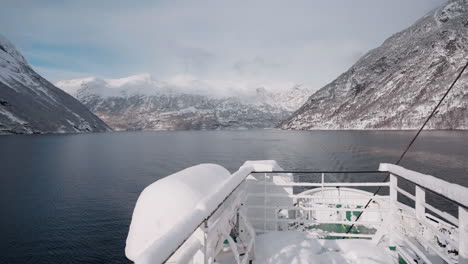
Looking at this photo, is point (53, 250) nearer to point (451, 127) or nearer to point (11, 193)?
point (11, 193)

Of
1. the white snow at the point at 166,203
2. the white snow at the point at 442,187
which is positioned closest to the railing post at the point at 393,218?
the white snow at the point at 442,187

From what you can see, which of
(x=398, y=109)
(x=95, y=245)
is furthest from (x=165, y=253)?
(x=398, y=109)

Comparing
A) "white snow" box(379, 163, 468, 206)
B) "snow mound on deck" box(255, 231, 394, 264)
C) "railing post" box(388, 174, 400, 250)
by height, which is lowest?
"snow mound on deck" box(255, 231, 394, 264)

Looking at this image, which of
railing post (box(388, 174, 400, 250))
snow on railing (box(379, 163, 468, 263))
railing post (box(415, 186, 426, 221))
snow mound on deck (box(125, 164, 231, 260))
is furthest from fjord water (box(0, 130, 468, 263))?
railing post (box(415, 186, 426, 221))

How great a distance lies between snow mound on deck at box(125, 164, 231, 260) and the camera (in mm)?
4398

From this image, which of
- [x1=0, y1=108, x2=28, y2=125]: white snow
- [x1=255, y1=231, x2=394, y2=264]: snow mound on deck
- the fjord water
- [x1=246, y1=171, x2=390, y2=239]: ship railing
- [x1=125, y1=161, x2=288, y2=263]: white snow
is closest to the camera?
[x1=125, y1=161, x2=288, y2=263]: white snow

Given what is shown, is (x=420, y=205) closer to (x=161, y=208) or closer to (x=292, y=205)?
(x=292, y=205)

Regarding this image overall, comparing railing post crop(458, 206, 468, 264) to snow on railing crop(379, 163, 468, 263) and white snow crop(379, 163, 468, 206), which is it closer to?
snow on railing crop(379, 163, 468, 263)

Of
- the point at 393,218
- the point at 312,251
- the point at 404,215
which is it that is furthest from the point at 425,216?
the point at 312,251

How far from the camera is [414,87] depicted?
640 ft

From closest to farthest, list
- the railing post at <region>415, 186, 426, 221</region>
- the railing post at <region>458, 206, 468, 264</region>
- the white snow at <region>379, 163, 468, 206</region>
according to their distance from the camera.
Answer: the white snow at <region>379, 163, 468, 206</region>
the railing post at <region>458, 206, 468, 264</region>
the railing post at <region>415, 186, 426, 221</region>

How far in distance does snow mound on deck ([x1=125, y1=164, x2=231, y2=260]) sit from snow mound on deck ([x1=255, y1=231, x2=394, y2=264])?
6.80ft

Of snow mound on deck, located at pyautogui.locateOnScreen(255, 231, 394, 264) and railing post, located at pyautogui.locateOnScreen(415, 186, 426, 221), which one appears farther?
snow mound on deck, located at pyautogui.locateOnScreen(255, 231, 394, 264)

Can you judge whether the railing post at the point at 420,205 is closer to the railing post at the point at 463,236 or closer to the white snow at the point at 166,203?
the railing post at the point at 463,236
